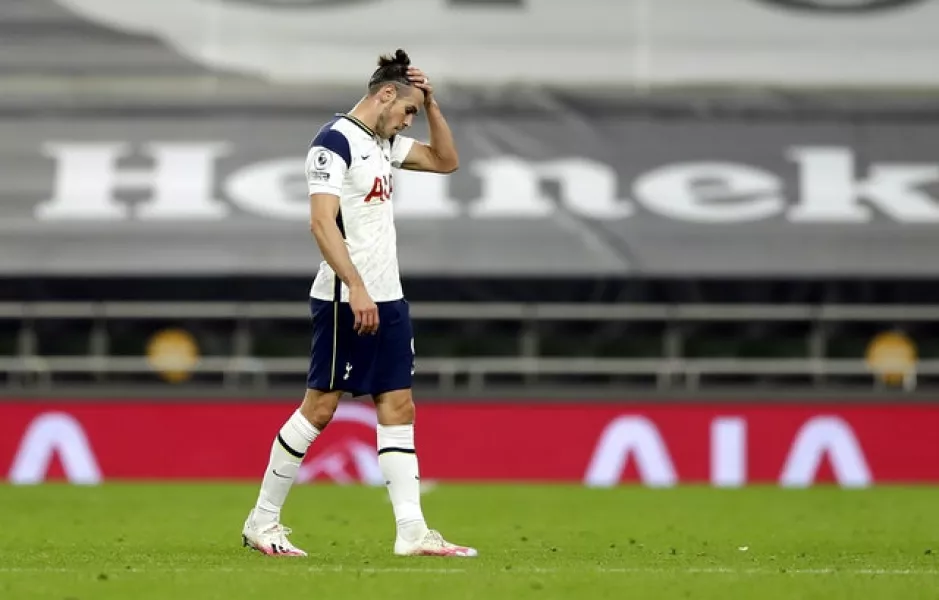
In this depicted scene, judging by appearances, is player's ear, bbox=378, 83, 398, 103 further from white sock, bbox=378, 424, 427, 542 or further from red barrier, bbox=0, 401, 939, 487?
red barrier, bbox=0, 401, 939, 487

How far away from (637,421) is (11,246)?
5.44m

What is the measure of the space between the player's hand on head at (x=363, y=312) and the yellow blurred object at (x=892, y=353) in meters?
Result: 8.81

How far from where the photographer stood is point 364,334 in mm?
6953

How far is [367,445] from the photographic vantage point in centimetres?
1414

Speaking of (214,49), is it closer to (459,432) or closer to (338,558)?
(459,432)

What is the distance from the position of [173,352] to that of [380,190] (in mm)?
8456

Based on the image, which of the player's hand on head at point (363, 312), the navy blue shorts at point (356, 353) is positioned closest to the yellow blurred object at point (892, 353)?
the navy blue shorts at point (356, 353)

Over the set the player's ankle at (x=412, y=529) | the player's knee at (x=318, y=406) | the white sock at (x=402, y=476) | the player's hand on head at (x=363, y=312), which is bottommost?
the player's ankle at (x=412, y=529)

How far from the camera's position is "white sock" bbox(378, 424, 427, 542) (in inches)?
276

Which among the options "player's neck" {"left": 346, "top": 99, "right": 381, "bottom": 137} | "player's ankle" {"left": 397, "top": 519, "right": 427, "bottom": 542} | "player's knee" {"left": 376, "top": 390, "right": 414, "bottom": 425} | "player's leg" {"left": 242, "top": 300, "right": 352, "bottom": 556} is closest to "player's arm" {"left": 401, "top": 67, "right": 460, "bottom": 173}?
"player's neck" {"left": 346, "top": 99, "right": 381, "bottom": 137}

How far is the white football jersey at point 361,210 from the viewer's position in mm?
7066

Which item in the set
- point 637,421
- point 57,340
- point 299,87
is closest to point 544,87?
point 299,87

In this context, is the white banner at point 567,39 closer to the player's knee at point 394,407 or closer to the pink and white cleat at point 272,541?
the player's knee at point 394,407

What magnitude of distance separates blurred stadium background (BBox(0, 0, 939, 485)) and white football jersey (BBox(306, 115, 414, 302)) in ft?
25.7
